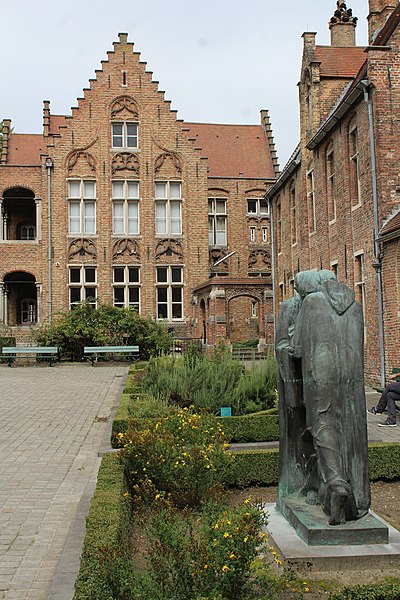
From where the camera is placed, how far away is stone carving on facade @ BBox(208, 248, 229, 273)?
3638cm

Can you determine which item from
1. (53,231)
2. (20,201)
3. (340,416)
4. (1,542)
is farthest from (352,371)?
(20,201)

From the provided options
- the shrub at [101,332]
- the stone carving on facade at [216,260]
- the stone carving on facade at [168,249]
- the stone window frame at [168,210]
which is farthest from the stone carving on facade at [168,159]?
the shrub at [101,332]

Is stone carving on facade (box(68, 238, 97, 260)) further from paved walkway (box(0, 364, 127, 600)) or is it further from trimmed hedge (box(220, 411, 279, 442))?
trimmed hedge (box(220, 411, 279, 442))

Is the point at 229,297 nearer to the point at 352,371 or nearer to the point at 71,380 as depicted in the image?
the point at 71,380

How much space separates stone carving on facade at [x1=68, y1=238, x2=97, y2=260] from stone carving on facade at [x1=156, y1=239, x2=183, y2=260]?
11.6 feet

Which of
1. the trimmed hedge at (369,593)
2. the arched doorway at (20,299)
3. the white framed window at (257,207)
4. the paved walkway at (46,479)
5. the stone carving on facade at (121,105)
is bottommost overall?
the paved walkway at (46,479)

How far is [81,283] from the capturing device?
33.8m

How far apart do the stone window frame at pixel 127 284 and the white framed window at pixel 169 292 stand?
44.6 inches

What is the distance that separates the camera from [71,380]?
792 inches

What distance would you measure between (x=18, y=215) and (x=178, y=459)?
33.7 metres

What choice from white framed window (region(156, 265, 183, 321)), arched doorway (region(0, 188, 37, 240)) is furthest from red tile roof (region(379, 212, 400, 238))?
arched doorway (region(0, 188, 37, 240))

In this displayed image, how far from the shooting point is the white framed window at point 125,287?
112 feet

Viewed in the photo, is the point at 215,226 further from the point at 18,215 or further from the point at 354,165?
A: the point at 354,165

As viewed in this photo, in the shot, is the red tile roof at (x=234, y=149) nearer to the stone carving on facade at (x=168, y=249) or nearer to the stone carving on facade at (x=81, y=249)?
Result: the stone carving on facade at (x=168, y=249)
